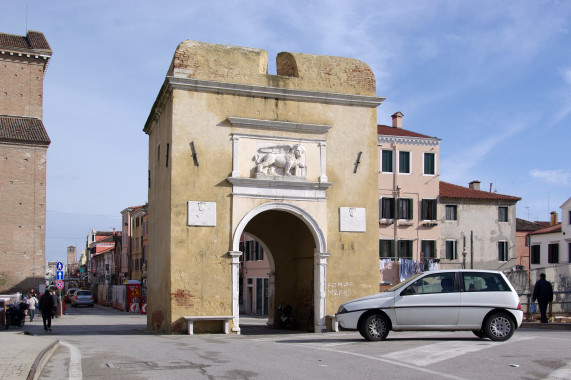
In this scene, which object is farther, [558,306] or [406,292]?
[558,306]

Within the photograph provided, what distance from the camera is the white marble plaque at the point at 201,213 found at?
19344mm

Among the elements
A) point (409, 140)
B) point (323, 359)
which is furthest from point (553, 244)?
point (323, 359)

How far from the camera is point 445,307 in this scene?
48.0 ft

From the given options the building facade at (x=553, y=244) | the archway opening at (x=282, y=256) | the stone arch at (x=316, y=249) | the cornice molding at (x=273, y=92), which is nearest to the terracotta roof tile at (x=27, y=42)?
the archway opening at (x=282, y=256)

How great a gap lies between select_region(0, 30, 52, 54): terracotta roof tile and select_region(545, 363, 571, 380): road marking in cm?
4880

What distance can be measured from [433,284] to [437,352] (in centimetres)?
286

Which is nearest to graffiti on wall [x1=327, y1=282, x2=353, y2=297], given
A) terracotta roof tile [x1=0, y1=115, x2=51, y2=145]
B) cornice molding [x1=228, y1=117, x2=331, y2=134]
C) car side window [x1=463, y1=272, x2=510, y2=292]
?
cornice molding [x1=228, y1=117, x2=331, y2=134]

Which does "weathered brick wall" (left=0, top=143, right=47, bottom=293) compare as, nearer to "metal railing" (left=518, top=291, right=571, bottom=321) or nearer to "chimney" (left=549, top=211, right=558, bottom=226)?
"metal railing" (left=518, top=291, right=571, bottom=321)

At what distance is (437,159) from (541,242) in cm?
1401

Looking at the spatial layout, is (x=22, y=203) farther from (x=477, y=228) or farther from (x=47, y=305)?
(x=477, y=228)

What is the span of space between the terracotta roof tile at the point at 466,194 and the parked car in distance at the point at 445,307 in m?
32.3

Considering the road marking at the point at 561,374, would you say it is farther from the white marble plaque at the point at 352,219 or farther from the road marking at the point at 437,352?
the white marble plaque at the point at 352,219

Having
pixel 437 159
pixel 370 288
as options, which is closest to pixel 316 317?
pixel 370 288

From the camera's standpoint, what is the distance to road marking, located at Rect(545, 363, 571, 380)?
9547 millimetres
